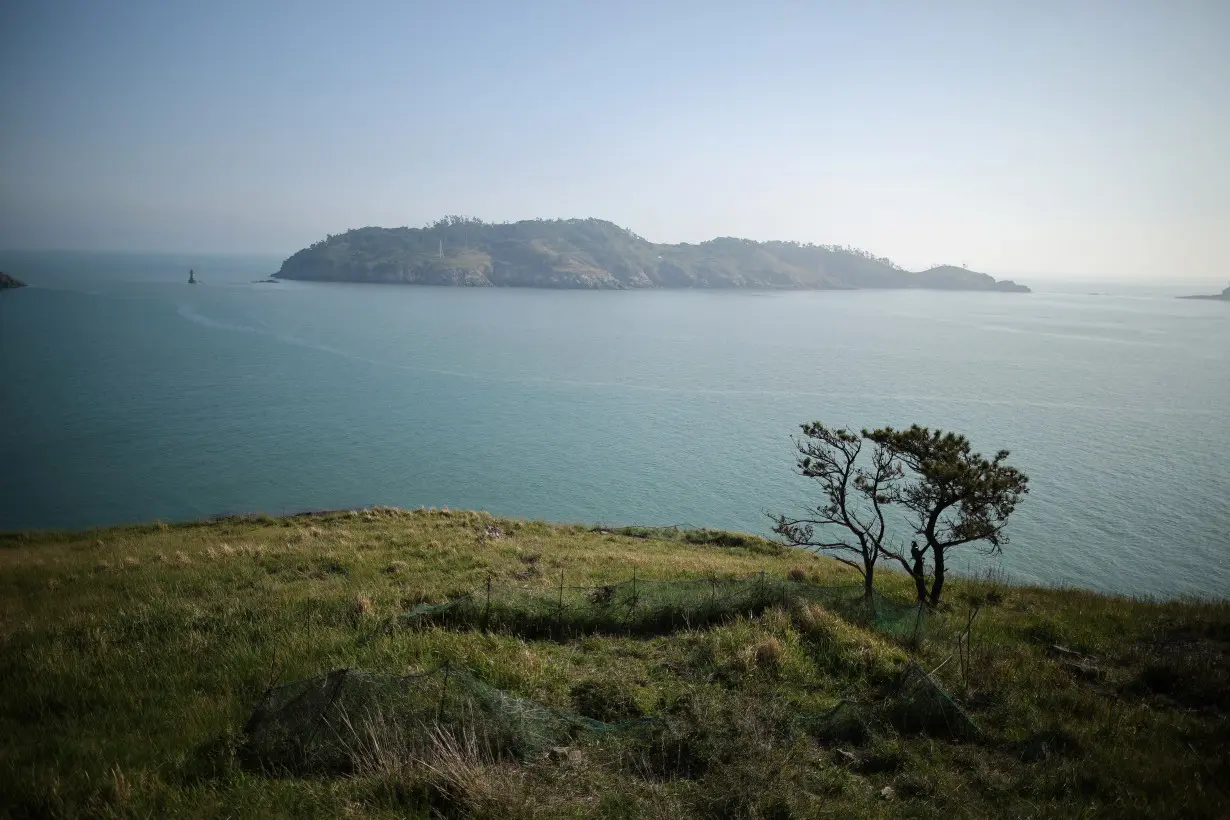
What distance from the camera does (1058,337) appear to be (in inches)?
5325

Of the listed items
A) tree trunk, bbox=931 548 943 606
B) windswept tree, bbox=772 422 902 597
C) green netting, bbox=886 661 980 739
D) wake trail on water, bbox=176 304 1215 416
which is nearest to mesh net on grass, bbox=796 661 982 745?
green netting, bbox=886 661 980 739

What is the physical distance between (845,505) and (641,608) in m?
20.9

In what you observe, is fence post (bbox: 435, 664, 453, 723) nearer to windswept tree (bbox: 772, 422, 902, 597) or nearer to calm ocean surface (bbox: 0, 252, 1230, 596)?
windswept tree (bbox: 772, 422, 902, 597)

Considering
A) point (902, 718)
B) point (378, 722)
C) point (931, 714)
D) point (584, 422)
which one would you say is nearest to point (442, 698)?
point (378, 722)

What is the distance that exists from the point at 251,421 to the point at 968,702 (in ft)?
224

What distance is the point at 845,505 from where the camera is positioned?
2978cm

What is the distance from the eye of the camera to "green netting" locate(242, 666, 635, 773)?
648 cm

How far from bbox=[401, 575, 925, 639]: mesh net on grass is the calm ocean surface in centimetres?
2843

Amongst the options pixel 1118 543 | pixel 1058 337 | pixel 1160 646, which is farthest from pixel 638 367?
pixel 1058 337

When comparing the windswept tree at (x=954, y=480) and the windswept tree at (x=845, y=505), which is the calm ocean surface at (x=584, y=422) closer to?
the windswept tree at (x=845, y=505)

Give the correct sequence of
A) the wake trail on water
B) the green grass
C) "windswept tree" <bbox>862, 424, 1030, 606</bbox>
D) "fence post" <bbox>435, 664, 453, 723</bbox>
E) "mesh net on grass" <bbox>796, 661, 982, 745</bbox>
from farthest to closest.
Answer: the wake trail on water, "windswept tree" <bbox>862, 424, 1030, 606</bbox>, "mesh net on grass" <bbox>796, 661, 982, 745</bbox>, "fence post" <bbox>435, 664, 453, 723</bbox>, the green grass

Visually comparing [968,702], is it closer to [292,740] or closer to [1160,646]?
[1160,646]

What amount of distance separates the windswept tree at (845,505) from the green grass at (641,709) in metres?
3.42

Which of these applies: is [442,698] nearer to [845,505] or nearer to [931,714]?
[931,714]
